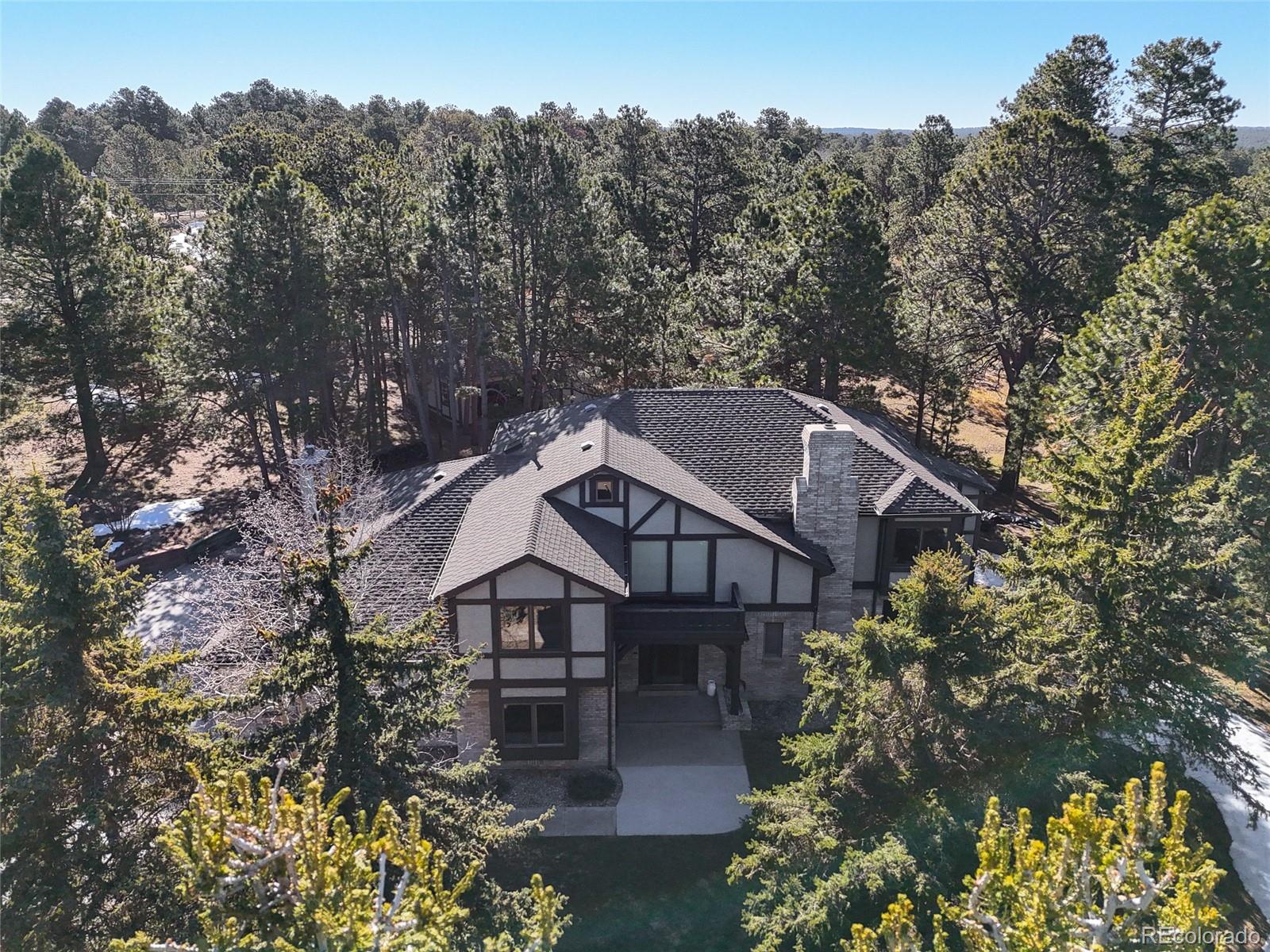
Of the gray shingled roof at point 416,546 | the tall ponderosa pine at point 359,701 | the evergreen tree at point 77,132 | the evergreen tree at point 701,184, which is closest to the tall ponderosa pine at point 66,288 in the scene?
the gray shingled roof at point 416,546

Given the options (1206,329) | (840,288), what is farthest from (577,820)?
(1206,329)

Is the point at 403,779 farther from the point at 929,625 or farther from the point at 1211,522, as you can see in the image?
the point at 1211,522

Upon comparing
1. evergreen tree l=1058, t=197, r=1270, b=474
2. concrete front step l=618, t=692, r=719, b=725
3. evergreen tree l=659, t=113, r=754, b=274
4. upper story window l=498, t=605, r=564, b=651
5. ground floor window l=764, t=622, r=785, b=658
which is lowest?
concrete front step l=618, t=692, r=719, b=725

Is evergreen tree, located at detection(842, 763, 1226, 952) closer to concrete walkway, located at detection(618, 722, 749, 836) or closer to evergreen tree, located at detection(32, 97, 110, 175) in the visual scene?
concrete walkway, located at detection(618, 722, 749, 836)

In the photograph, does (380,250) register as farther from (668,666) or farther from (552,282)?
(668,666)

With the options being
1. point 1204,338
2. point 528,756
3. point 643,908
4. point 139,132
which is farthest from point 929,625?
point 139,132

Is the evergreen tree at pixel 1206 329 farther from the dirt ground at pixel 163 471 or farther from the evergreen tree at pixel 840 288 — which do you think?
the dirt ground at pixel 163 471

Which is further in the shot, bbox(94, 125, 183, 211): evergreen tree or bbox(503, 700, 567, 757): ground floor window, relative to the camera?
bbox(94, 125, 183, 211): evergreen tree

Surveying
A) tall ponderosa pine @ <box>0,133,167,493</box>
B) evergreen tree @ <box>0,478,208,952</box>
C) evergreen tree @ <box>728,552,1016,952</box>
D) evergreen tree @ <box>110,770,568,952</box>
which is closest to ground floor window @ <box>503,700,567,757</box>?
evergreen tree @ <box>728,552,1016,952</box>
